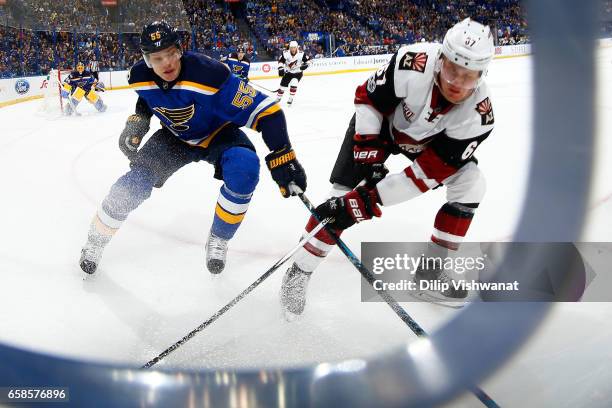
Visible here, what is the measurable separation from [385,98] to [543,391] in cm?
100

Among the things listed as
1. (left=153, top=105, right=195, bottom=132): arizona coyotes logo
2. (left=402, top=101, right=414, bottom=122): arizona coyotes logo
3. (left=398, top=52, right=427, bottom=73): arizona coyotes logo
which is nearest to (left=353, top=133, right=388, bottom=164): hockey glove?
(left=402, top=101, right=414, bottom=122): arizona coyotes logo

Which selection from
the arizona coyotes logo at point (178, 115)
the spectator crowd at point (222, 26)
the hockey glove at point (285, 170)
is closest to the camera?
the hockey glove at point (285, 170)

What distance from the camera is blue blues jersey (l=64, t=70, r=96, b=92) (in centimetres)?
697

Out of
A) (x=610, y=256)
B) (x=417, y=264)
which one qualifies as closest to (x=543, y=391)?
(x=610, y=256)

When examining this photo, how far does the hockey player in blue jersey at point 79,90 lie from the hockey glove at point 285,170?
18.7 ft

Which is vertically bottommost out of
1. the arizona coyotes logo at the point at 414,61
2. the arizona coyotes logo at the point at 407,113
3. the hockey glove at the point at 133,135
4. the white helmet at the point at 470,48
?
the hockey glove at the point at 133,135

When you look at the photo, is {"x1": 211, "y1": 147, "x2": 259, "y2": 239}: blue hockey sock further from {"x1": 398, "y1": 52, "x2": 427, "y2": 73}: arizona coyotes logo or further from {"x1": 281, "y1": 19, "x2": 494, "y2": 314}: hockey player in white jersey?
{"x1": 398, "y1": 52, "x2": 427, "y2": 73}: arizona coyotes logo

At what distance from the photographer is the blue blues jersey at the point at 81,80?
6973mm

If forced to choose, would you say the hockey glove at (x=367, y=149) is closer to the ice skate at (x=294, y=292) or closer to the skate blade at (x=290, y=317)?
the ice skate at (x=294, y=292)

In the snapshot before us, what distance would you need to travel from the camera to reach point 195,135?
6.82 feet

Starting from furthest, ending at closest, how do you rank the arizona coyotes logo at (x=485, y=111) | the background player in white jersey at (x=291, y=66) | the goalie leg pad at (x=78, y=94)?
the background player in white jersey at (x=291, y=66), the goalie leg pad at (x=78, y=94), the arizona coyotes logo at (x=485, y=111)

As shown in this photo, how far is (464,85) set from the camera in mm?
1413

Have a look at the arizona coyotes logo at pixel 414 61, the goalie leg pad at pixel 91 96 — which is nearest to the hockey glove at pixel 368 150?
the arizona coyotes logo at pixel 414 61

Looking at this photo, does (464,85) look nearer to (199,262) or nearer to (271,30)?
→ (199,262)
